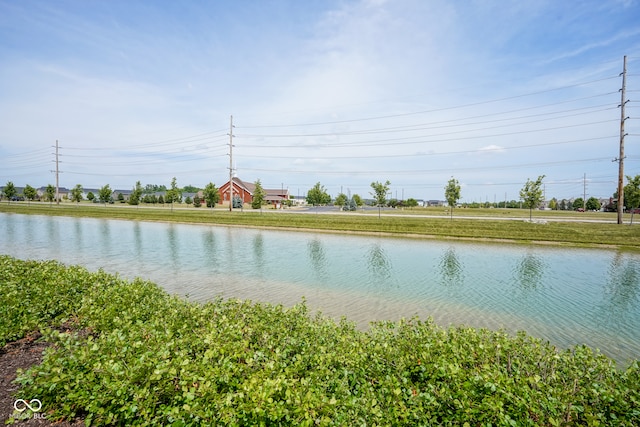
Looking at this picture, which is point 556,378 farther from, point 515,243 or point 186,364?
point 515,243

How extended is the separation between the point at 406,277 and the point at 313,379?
39.5 ft

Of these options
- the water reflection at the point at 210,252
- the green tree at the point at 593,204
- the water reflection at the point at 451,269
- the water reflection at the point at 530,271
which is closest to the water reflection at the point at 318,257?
the water reflection at the point at 210,252

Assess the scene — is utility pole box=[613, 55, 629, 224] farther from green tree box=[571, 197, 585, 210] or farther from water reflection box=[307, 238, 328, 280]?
green tree box=[571, 197, 585, 210]

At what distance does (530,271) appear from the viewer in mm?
17969

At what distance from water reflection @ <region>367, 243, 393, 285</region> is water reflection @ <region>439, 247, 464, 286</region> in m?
2.70

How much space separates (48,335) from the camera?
18.9ft

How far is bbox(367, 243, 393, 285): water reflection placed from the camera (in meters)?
15.8

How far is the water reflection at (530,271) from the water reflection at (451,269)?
2.65 m

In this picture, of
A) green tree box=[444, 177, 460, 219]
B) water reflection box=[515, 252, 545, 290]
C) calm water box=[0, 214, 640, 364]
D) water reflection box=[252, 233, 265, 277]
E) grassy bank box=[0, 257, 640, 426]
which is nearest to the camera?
grassy bank box=[0, 257, 640, 426]

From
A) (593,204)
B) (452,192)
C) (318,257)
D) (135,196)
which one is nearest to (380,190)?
(452,192)

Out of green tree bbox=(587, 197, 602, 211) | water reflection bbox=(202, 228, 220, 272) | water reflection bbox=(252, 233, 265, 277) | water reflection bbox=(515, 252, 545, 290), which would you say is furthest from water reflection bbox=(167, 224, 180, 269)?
green tree bbox=(587, 197, 602, 211)

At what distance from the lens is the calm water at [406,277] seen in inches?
424

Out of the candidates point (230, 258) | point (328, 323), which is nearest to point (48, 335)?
point (328, 323)

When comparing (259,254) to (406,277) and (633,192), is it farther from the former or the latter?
(633,192)
